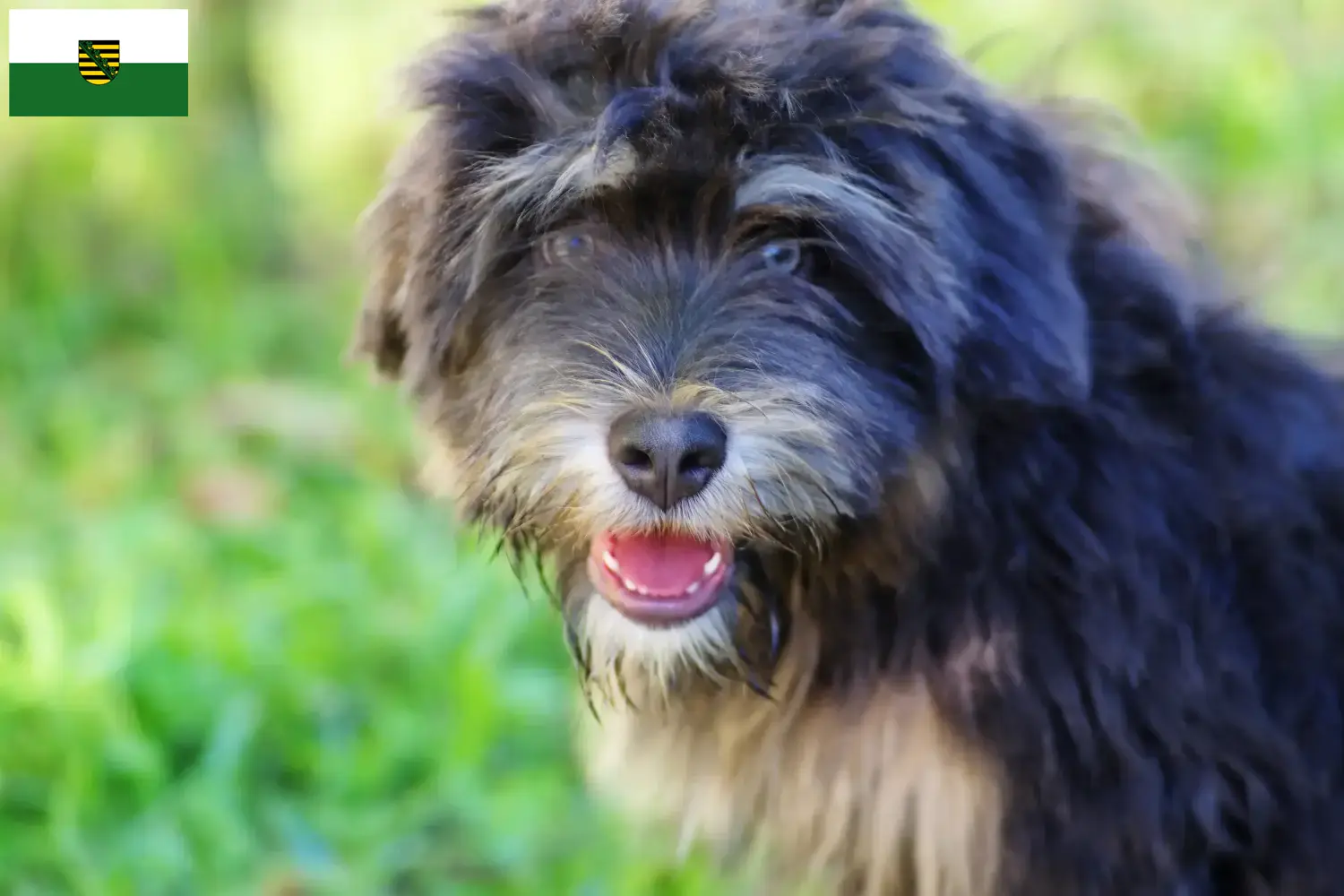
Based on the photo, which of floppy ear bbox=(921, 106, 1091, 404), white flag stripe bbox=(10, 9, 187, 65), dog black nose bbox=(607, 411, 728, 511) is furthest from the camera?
white flag stripe bbox=(10, 9, 187, 65)

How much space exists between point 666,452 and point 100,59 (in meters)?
2.90

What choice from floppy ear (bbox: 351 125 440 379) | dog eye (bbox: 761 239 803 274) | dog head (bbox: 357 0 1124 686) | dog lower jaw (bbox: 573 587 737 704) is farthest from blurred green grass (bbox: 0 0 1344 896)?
dog lower jaw (bbox: 573 587 737 704)

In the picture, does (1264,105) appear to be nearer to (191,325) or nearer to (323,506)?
(323,506)

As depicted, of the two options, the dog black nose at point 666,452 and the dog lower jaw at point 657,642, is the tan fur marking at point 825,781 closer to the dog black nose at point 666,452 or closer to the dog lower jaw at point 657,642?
the dog lower jaw at point 657,642

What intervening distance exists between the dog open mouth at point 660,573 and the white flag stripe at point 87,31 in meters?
2.63

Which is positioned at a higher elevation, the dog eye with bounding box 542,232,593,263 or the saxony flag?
the saxony flag

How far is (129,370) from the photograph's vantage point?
17.7 ft

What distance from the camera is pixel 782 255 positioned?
217 cm

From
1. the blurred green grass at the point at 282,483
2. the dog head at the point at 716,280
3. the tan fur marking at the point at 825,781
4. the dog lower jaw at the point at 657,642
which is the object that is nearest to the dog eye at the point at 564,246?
the dog head at the point at 716,280

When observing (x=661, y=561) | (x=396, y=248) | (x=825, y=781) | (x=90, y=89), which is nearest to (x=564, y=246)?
(x=396, y=248)

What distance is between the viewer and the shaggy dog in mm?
2027

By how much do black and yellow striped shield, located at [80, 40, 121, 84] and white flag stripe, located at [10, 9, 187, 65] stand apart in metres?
0.02

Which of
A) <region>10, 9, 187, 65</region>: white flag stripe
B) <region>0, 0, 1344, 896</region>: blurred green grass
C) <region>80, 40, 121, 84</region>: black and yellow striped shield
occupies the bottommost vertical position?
<region>0, 0, 1344, 896</region>: blurred green grass

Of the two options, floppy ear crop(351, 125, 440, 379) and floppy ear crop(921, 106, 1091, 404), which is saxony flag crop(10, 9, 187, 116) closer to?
floppy ear crop(351, 125, 440, 379)
